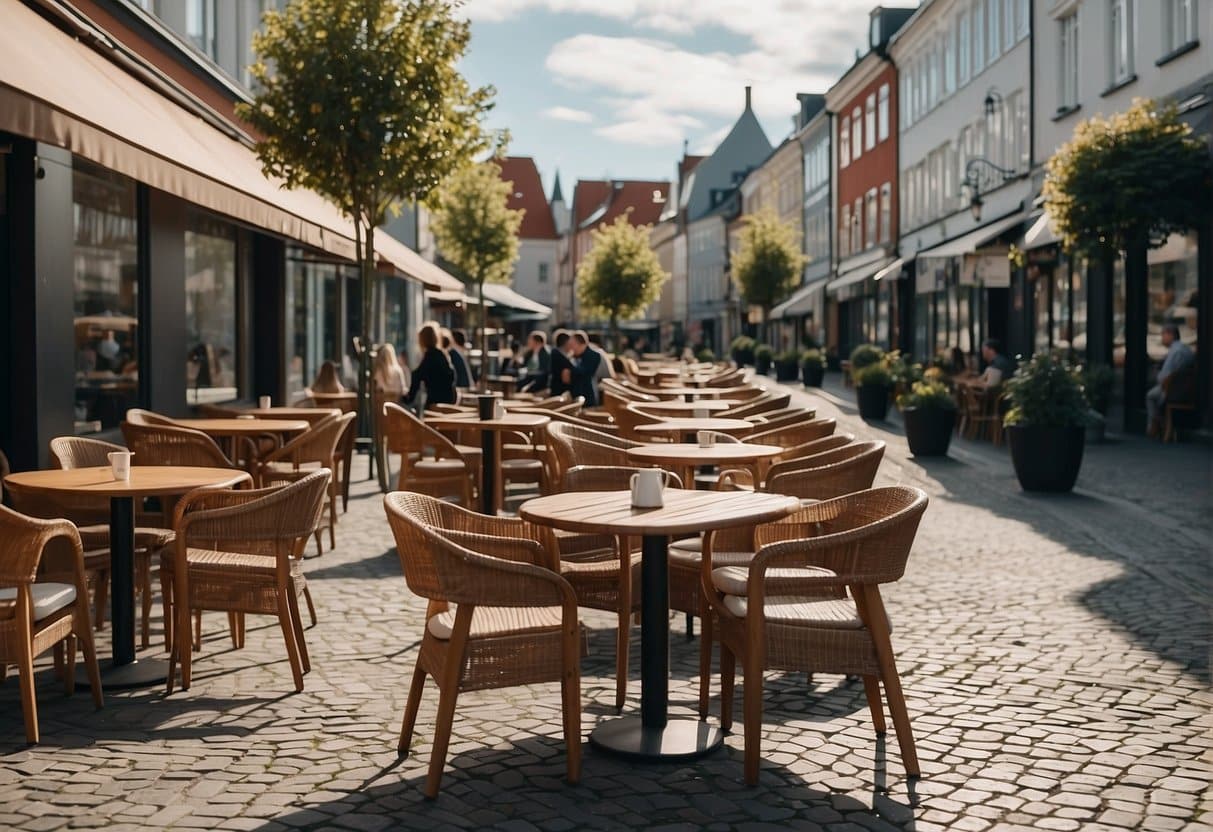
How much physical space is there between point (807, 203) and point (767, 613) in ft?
185

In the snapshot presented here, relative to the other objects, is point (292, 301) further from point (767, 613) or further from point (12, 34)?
point (767, 613)

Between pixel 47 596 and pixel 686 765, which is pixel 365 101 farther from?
pixel 686 765

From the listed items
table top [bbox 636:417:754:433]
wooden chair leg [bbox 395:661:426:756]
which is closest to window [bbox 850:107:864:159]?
table top [bbox 636:417:754:433]

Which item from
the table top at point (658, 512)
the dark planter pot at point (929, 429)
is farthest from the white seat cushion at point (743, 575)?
the dark planter pot at point (929, 429)

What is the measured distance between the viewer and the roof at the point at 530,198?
4232 inches

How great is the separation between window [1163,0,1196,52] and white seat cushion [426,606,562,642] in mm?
15991

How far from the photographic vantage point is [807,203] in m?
60.2

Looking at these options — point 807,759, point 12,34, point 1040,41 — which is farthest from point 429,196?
point 1040,41

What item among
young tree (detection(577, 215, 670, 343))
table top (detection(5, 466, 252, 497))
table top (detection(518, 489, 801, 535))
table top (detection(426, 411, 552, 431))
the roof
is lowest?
table top (detection(518, 489, 801, 535))

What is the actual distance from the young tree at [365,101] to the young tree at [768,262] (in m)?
41.1

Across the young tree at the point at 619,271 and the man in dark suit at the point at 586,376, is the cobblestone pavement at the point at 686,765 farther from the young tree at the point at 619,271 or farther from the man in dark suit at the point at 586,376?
the young tree at the point at 619,271

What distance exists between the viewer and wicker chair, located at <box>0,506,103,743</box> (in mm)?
5344

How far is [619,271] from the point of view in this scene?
5281 centimetres

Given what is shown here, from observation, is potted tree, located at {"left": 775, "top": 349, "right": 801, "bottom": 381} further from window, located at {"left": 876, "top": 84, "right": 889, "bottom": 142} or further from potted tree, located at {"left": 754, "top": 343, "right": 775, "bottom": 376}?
window, located at {"left": 876, "top": 84, "right": 889, "bottom": 142}
